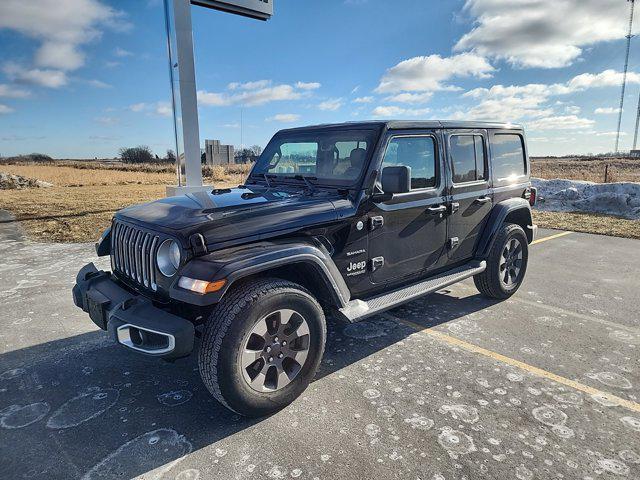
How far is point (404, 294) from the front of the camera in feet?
11.8

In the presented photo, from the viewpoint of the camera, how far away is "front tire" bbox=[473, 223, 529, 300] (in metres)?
4.57

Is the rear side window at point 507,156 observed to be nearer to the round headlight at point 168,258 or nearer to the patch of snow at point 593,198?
the round headlight at point 168,258

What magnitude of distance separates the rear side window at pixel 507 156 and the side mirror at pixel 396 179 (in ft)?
6.38

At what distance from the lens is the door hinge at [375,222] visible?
3328mm

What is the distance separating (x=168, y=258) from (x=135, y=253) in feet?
1.37

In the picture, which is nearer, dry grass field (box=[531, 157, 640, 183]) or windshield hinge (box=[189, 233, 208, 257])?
windshield hinge (box=[189, 233, 208, 257])

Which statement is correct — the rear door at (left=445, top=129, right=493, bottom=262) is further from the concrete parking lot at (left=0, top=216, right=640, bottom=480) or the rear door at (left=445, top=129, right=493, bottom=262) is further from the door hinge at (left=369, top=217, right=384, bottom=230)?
the door hinge at (left=369, top=217, right=384, bottom=230)

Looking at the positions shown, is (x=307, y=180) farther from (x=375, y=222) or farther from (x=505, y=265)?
(x=505, y=265)

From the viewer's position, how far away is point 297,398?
2.94 metres

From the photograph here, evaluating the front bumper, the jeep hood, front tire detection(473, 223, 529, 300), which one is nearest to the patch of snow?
front tire detection(473, 223, 529, 300)

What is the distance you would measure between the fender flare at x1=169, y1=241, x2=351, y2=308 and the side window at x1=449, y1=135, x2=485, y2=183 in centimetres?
190

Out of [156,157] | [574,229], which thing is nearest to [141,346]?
[574,229]

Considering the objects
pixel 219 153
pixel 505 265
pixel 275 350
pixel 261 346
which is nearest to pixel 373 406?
pixel 275 350

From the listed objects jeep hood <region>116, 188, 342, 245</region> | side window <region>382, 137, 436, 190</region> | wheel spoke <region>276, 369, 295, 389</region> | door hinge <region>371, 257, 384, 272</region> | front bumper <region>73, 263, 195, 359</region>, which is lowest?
wheel spoke <region>276, 369, 295, 389</region>
